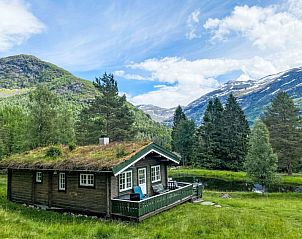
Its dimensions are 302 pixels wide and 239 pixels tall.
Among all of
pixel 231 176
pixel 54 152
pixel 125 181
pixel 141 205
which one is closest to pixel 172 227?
pixel 141 205

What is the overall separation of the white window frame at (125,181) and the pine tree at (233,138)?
38.9 meters

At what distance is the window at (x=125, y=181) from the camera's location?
56.4 ft

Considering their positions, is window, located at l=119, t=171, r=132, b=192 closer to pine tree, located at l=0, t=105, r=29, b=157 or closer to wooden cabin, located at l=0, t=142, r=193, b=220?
wooden cabin, located at l=0, t=142, r=193, b=220

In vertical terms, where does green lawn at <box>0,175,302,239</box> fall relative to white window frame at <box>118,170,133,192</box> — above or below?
below

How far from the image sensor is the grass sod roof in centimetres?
1599

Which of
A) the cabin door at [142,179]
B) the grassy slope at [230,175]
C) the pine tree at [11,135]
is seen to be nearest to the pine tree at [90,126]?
the pine tree at [11,135]

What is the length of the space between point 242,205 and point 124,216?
8.75 m

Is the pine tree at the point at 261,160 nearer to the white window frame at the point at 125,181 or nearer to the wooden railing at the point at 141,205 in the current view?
the wooden railing at the point at 141,205

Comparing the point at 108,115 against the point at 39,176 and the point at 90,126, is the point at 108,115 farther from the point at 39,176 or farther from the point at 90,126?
the point at 39,176

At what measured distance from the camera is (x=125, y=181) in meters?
17.5

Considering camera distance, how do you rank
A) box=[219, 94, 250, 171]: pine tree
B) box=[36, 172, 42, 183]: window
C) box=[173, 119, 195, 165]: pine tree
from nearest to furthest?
box=[36, 172, 42, 183]: window, box=[219, 94, 250, 171]: pine tree, box=[173, 119, 195, 165]: pine tree

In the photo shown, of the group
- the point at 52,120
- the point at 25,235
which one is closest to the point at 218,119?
the point at 52,120

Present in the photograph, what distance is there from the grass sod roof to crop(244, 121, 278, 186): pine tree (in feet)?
46.2

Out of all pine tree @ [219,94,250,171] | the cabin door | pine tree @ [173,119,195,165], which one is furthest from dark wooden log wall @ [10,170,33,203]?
pine tree @ [173,119,195,165]
